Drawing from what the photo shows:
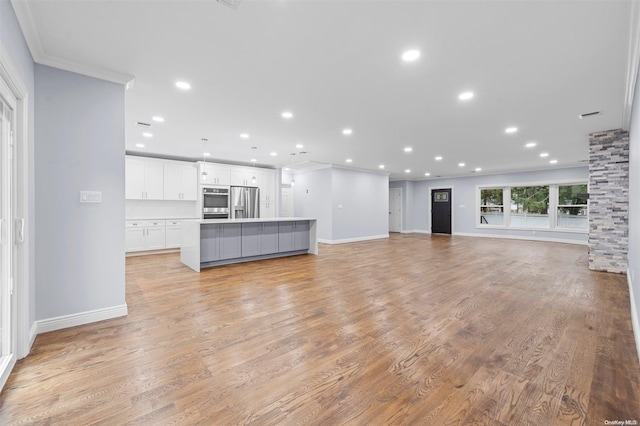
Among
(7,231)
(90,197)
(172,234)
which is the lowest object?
(172,234)

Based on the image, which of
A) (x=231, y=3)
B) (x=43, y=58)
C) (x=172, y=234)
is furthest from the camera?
(x=172, y=234)

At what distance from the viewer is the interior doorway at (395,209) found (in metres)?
12.9

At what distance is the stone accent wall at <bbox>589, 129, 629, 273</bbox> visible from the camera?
4.79 metres

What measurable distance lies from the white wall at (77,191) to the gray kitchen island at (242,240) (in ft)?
6.88

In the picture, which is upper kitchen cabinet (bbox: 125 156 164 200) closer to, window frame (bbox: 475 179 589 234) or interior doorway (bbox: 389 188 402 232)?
interior doorway (bbox: 389 188 402 232)

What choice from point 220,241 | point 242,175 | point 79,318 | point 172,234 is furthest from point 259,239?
point 79,318

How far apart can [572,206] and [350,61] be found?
10.3 metres

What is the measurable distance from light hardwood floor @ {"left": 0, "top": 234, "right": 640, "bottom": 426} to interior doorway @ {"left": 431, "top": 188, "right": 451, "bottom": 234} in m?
7.97

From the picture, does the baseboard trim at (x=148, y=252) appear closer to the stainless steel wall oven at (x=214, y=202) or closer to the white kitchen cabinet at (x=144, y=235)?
the white kitchen cabinet at (x=144, y=235)

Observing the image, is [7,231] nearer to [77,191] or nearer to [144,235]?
[77,191]

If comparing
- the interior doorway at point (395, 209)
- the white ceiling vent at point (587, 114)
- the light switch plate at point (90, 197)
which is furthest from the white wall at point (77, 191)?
the interior doorway at point (395, 209)

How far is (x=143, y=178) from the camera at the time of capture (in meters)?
7.00

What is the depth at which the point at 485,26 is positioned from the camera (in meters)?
2.17

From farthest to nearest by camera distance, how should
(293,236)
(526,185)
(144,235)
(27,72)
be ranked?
(526,185), (144,235), (293,236), (27,72)
